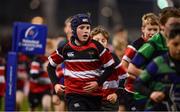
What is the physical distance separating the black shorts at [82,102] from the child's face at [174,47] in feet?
9.80

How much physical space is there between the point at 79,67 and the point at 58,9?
2783cm

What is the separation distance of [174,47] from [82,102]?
3106 mm

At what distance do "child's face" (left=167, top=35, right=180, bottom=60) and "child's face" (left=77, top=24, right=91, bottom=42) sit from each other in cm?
285

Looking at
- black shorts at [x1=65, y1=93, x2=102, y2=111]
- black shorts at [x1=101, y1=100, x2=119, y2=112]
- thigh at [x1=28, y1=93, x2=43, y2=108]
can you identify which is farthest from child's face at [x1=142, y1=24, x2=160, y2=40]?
thigh at [x1=28, y1=93, x2=43, y2=108]

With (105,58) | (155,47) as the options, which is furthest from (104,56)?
(155,47)

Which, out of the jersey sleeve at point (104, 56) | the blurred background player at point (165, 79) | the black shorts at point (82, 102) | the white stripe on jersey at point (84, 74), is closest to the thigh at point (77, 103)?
the black shorts at point (82, 102)

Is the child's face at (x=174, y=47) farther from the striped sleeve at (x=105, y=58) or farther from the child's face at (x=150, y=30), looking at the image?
the child's face at (x=150, y=30)

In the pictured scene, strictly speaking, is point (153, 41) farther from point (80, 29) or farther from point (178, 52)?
point (80, 29)

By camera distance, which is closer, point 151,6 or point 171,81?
point 171,81

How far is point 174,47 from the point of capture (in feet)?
31.6

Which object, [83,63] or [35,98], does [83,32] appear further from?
[35,98]

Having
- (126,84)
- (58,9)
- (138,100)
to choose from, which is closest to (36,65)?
(126,84)

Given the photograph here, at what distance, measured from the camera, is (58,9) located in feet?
131

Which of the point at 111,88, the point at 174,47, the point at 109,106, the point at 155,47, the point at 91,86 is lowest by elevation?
the point at 109,106
